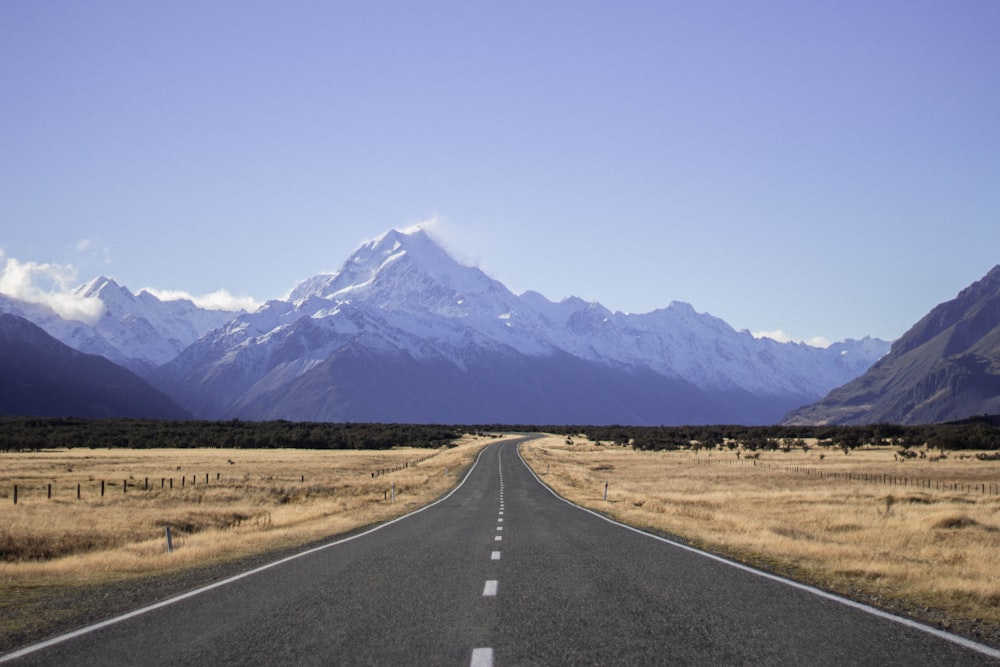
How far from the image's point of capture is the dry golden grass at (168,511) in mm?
19062

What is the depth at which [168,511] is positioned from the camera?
34.4m

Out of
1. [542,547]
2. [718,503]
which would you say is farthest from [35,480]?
[542,547]

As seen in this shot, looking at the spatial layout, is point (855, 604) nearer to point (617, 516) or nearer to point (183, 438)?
point (617, 516)

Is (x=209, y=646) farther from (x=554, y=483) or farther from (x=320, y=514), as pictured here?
(x=554, y=483)

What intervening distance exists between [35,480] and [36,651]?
4989 cm

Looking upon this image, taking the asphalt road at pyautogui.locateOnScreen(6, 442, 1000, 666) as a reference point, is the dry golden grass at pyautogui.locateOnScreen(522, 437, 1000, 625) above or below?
below

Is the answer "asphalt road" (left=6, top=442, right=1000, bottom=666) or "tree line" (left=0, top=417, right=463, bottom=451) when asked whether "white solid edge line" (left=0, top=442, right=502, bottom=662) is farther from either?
"tree line" (left=0, top=417, right=463, bottom=451)

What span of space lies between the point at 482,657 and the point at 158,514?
93.6 feet

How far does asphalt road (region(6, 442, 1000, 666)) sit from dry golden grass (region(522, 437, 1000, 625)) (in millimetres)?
1903

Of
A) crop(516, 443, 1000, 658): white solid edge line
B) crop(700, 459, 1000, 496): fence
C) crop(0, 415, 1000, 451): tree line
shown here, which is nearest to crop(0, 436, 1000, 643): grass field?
crop(700, 459, 1000, 496): fence

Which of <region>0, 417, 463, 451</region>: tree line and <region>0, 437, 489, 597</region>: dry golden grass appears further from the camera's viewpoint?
<region>0, 417, 463, 451</region>: tree line

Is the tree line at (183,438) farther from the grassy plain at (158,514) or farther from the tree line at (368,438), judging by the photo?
the grassy plain at (158,514)

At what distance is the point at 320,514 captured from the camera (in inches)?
1271

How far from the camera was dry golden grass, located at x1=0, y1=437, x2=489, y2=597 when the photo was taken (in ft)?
62.5
